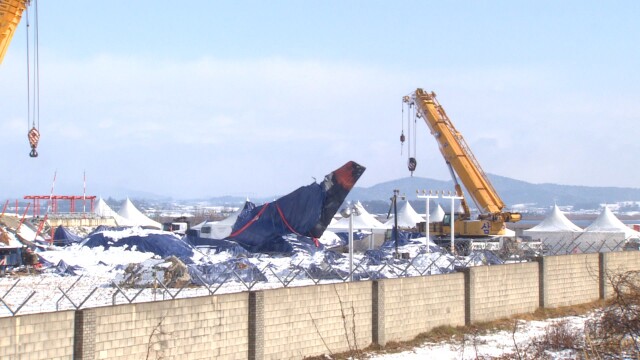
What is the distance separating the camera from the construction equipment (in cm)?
5097

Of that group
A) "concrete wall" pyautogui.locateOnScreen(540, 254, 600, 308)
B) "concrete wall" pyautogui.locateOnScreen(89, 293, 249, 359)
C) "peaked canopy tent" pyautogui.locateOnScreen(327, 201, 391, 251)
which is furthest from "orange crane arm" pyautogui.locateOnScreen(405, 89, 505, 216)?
"concrete wall" pyautogui.locateOnScreen(89, 293, 249, 359)

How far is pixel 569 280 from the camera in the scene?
29656 mm

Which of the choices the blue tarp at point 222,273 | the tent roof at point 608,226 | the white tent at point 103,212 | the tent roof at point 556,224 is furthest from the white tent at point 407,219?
the blue tarp at point 222,273

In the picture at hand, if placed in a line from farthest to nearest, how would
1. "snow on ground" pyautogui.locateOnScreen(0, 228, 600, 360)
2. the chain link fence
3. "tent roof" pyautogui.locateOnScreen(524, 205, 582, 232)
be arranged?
"tent roof" pyautogui.locateOnScreen(524, 205, 582, 232) < the chain link fence < "snow on ground" pyautogui.locateOnScreen(0, 228, 600, 360)

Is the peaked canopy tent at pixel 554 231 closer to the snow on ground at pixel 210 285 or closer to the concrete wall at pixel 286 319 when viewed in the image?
the snow on ground at pixel 210 285

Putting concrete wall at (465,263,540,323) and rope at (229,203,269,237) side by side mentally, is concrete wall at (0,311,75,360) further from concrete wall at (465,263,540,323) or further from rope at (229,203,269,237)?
rope at (229,203,269,237)

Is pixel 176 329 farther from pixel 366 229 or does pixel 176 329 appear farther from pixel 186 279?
pixel 366 229

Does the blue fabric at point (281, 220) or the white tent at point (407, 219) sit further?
the white tent at point (407, 219)

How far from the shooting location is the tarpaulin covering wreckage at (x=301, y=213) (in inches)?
1924

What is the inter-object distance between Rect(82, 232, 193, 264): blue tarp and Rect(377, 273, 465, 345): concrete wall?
2004 centimetres

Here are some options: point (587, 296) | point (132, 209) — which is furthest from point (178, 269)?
point (132, 209)

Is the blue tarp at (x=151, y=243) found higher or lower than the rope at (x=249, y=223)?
lower

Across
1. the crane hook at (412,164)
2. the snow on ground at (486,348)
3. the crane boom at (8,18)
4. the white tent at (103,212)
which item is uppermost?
the crane boom at (8,18)

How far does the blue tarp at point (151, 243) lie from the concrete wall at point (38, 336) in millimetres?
26602
